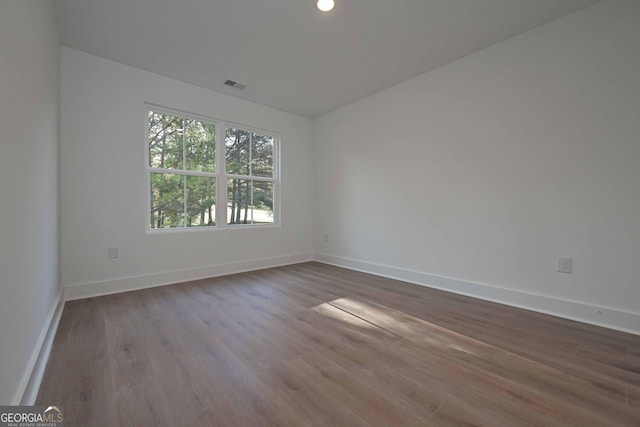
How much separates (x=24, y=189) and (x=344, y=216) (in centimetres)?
364

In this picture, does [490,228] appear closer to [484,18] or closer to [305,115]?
[484,18]

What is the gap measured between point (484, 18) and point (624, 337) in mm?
2831

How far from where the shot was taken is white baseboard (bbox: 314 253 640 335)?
2.13m

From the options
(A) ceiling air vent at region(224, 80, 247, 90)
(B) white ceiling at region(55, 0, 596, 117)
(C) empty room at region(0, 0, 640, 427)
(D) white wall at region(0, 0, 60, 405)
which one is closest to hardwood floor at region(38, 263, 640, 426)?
(C) empty room at region(0, 0, 640, 427)

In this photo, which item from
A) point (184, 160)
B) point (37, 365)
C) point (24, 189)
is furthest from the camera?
point (184, 160)

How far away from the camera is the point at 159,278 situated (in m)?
3.31

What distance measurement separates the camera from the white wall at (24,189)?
1.07m

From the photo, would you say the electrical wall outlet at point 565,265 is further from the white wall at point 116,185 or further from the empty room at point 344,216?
the white wall at point 116,185

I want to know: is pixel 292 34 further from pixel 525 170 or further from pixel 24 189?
pixel 525 170

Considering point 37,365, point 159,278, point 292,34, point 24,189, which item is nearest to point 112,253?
point 159,278

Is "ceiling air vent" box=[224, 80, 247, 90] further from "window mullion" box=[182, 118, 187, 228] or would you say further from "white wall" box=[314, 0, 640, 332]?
"white wall" box=[314, 0, 640, 332]

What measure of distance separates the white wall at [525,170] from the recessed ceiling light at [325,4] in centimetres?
163

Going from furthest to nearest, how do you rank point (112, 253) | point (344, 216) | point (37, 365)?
point (344, 216) < point (112, 253) < point (37, 365)

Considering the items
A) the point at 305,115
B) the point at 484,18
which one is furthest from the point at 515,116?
the point at 305,115
